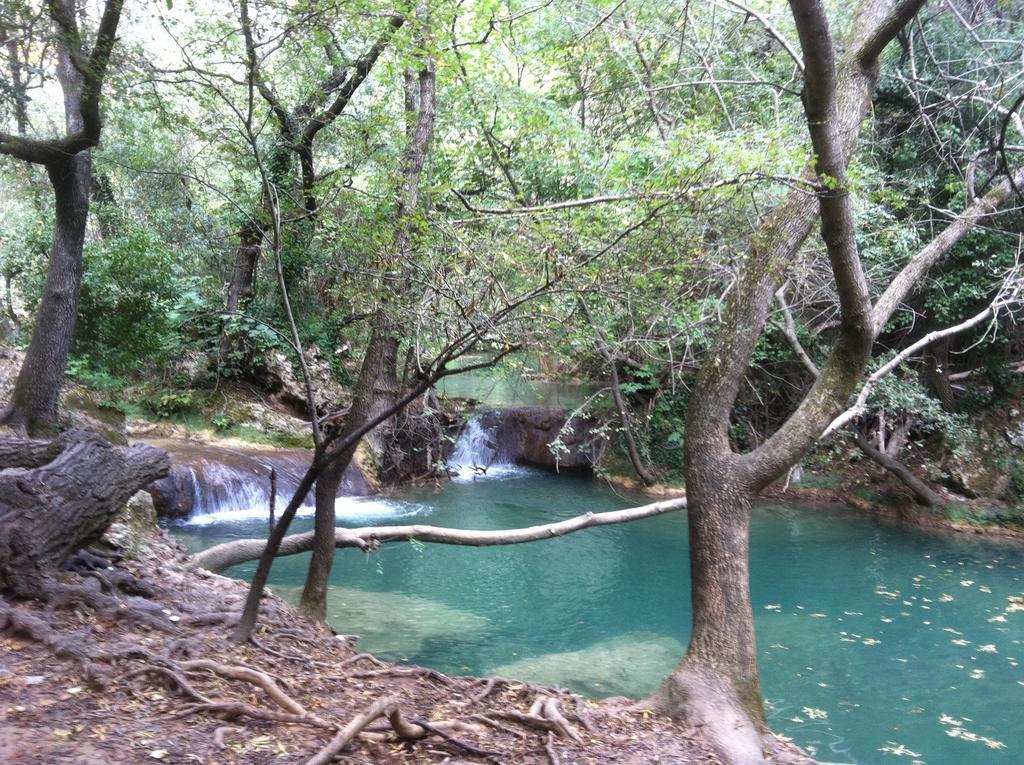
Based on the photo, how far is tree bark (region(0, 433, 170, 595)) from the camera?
4.49 metres

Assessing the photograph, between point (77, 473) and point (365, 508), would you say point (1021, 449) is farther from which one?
point (77, 473)

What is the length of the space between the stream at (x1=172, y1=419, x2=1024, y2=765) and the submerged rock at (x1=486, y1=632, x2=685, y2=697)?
31 mm

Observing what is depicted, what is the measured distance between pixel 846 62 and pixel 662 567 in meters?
8.57

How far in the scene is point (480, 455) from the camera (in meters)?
18.8

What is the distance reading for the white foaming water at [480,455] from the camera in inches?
723

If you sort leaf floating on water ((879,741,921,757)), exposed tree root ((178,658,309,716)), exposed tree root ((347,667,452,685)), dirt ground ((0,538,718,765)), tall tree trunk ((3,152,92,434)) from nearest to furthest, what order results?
dirt ground ((0,538,718,765)) < exposed tree root ((178,658,309,716)) < exposed tree root ((347,667,452,685)) < leaf floating on water ((879,741,921,757)) < tall tree trunk ((3,152,92,434))

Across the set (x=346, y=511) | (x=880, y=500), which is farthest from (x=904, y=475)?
(x=346, y=511)

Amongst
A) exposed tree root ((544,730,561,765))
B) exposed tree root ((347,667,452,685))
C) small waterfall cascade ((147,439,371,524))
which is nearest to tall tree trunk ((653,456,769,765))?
exposed tree root ((544,730,561,765))

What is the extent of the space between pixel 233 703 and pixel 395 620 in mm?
5366

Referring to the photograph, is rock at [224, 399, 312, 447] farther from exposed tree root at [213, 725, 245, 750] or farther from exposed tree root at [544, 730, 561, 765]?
exposed tree root at [213, 725, 245, 750]

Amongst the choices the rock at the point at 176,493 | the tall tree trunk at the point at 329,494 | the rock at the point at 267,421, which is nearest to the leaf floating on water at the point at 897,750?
the tall tree trunk at the point at 329,494

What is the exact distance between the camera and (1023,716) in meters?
7.30

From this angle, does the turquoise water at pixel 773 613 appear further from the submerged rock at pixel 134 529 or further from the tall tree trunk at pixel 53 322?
the tall tree trunk at pixel 53 322

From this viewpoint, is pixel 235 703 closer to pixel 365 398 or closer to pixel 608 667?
pixel 365 398
